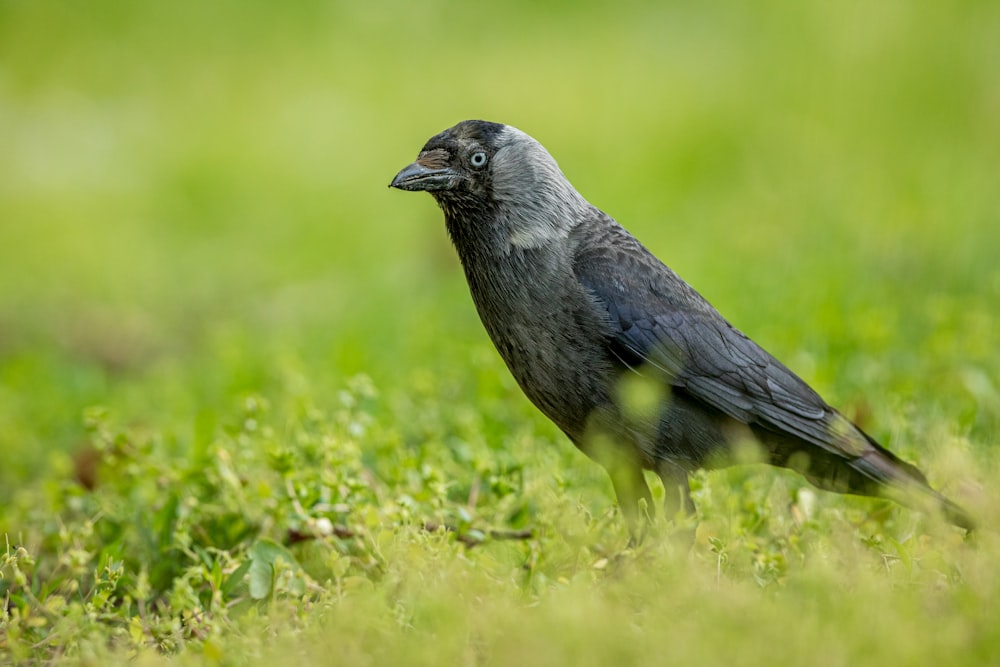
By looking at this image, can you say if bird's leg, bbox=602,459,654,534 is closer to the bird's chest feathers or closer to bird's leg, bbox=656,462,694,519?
bird's leg, bbox=656,462,694,519

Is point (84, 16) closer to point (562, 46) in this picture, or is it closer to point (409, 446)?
point (562, 46)

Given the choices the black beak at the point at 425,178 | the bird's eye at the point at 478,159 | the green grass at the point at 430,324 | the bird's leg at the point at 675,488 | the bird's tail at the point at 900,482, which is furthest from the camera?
the bird's eye at the point at 478,159

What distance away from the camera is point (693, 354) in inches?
161

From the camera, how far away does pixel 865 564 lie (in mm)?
3188

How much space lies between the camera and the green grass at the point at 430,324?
3109 millimetres

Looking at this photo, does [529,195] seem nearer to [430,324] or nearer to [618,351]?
[618,351]

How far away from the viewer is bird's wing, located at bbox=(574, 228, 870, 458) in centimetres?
399

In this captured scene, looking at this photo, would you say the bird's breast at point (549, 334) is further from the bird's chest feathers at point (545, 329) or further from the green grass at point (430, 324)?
the green grass at point (430, 324)

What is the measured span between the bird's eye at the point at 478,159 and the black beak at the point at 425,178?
0.08 m

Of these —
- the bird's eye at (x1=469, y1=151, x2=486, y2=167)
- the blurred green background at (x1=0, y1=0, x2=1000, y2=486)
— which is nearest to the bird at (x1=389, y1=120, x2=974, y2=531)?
the bird's eye at (x1=469, y1=151, x2=486, y2=167)

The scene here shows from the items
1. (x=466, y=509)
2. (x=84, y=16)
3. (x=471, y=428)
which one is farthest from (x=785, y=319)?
(x=84, y=16)

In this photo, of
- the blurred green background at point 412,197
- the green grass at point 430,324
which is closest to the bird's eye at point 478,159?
the green grass at point 430,324

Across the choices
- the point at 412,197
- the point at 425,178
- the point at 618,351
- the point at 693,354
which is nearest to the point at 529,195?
the point at 425,178

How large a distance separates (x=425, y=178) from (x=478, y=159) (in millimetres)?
226
